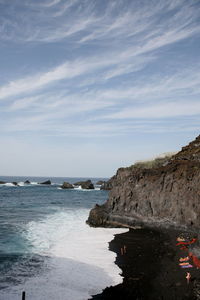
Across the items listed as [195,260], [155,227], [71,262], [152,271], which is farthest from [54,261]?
[155,227]

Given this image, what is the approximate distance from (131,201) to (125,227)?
4.24 metres

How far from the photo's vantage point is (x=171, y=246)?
28688 mm

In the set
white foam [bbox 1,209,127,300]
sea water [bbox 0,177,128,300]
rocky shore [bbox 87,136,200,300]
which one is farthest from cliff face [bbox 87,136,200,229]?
white foam [bbox 1,209,127,300]

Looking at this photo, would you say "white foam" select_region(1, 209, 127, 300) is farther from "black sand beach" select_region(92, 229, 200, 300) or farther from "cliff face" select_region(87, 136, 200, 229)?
"cliff face" select_region(87, 136, 200, 229)

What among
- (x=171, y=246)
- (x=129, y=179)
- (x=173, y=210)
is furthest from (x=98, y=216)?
(x=171, y=246)

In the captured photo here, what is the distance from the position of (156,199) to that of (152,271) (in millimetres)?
18744

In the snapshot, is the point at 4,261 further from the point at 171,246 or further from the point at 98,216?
the point at 98,216

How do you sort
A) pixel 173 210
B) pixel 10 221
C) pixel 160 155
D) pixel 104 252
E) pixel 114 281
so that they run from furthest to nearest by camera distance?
1. pixel 160 155
2. pixel 10 221
3. pixel 173 210
4. pixel 104 252
5. pixel 114 281

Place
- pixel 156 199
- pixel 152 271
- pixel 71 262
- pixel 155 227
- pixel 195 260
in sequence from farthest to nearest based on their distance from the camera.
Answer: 1. pixel 156 199
2. pixel 155 227
3. pixel 71 262
4. pixel 195 260
5. pixel 152 271

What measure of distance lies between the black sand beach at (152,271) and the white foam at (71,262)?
3.60 feet

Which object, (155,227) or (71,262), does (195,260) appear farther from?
(155,227)

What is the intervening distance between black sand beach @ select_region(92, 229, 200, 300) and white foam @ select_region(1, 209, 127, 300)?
1099 millimetres

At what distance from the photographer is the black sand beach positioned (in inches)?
698

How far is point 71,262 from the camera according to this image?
2530 cm
